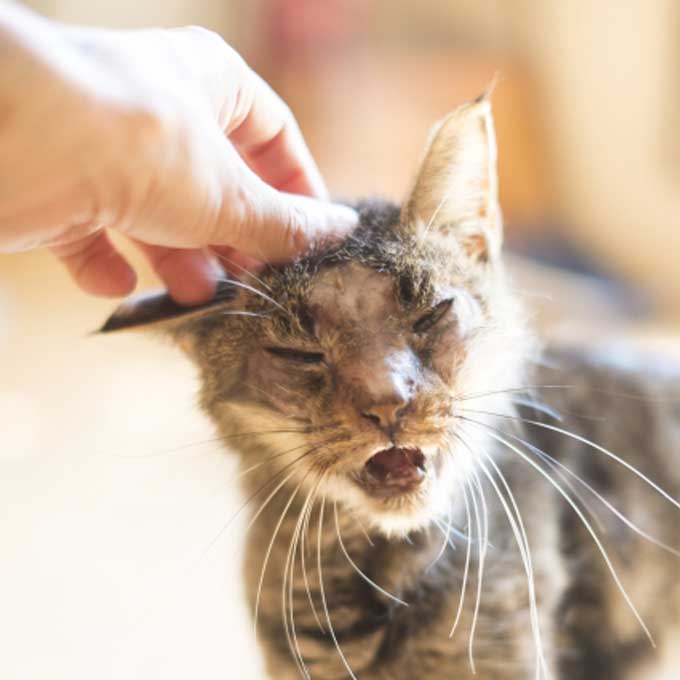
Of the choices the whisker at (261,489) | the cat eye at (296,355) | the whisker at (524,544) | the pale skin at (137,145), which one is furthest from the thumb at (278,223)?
the whisker at (524,544)

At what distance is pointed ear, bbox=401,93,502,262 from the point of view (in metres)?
1.00

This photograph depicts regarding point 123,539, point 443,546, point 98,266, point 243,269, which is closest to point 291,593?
point 443,546

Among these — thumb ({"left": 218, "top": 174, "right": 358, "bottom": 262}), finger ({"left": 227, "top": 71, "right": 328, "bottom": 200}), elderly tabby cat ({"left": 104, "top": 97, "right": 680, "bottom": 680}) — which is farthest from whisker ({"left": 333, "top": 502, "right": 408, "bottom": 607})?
finger ({"left": 227, "top": 71, "right": 328, "bottom": 200})

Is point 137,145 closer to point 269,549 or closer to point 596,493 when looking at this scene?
point 269,549

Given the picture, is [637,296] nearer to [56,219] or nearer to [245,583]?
[245,583]

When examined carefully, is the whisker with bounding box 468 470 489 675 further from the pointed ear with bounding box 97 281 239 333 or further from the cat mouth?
the pointed ear with bounding box 97 281 239 333

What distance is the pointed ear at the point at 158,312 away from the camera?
1.04 metres

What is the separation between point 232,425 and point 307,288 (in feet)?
0.73

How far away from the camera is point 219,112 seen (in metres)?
0.93

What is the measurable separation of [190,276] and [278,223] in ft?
0.62

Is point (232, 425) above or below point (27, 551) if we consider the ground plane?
above

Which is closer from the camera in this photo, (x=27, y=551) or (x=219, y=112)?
(x=219, y=112)

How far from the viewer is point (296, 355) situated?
97 cm

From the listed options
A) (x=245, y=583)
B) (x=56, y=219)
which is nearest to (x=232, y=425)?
(x=245, y=583)
